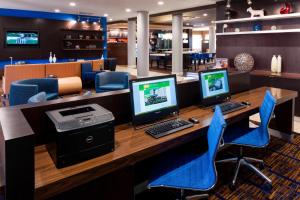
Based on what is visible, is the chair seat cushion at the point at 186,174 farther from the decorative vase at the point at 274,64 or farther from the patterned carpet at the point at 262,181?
the decorative vase at the point at 274,64

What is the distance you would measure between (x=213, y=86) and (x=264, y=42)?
4177 millimetres

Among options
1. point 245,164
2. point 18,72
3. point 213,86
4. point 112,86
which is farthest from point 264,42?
point 18,72

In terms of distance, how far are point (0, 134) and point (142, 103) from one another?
1.19 metres

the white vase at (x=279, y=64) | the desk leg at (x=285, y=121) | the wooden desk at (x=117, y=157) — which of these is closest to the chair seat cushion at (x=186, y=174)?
the wooden desk at (x=117, y=157)

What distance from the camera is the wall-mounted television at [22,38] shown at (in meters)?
10.9

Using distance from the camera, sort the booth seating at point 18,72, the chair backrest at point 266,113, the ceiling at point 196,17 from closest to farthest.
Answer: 1. the chair backrest at point 266,113
2. the booth seating at point 18,72
3. the ceiling at point 196,17

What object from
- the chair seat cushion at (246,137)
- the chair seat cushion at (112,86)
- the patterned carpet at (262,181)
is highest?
the chair seat cushion at (112,86)

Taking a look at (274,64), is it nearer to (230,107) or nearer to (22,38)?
(230,107)

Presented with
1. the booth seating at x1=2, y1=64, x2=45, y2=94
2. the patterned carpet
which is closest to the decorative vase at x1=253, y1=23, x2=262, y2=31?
the patterned carpet

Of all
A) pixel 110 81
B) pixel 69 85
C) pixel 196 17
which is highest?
pixel 196 17

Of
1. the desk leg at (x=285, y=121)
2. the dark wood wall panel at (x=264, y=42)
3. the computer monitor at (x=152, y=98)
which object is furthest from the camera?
the dark wood wall panel at (x=264, y=42)

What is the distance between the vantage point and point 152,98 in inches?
92.8

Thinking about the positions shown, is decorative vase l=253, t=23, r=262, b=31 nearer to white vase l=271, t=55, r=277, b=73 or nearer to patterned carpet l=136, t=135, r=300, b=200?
white vase l=271, t=55, r=277, b=73

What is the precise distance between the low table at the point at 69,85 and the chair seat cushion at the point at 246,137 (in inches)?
216
